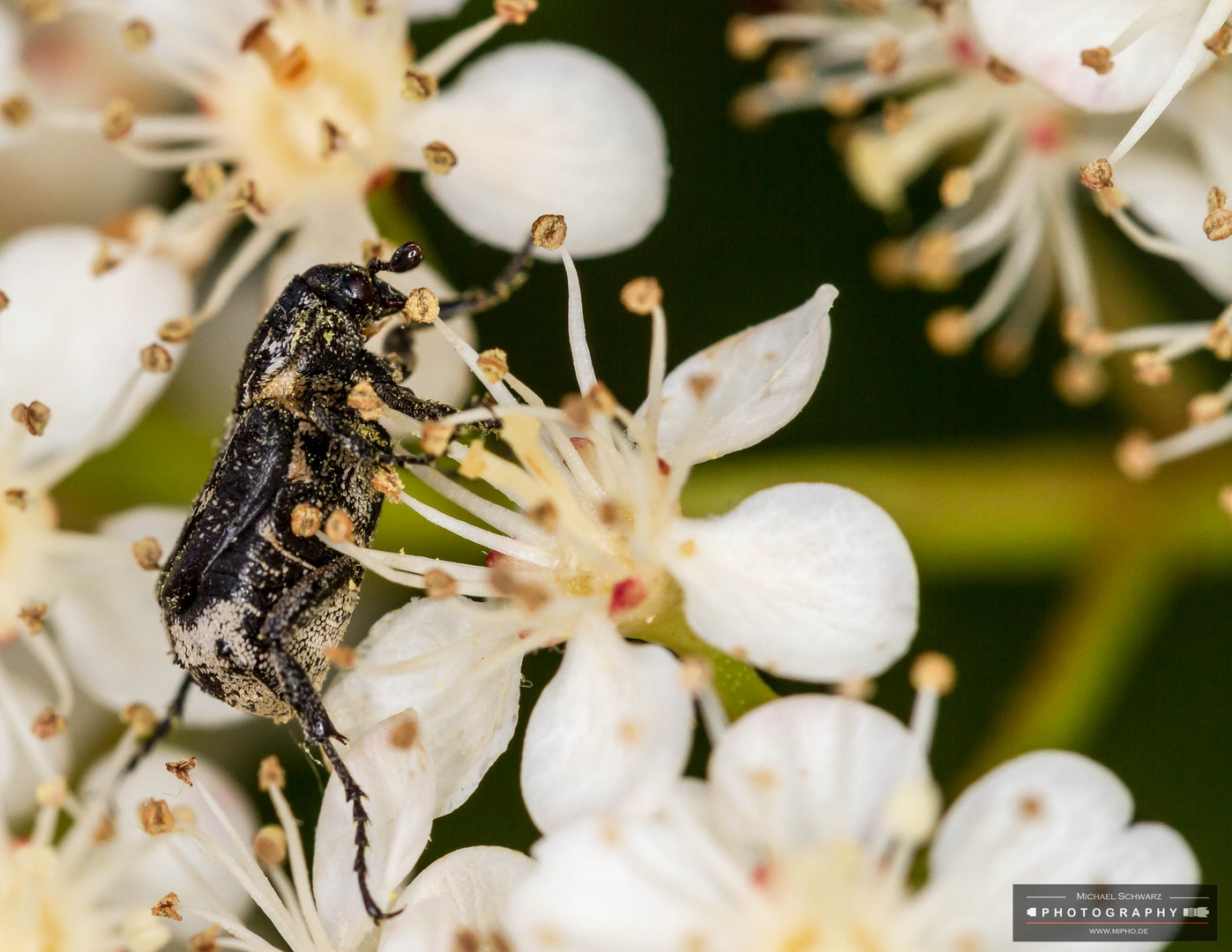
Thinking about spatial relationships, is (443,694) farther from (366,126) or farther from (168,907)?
(366,126)

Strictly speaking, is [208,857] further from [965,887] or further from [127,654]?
[965,887]

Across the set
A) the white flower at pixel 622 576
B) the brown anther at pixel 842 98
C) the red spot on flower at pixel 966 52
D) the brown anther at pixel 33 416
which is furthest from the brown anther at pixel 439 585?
the red spot on flower at pixel 966 52

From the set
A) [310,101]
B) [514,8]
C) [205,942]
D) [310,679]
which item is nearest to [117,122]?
[310,101]

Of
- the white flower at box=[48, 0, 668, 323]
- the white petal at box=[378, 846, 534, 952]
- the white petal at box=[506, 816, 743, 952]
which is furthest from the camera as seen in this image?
the white flower at box=[48, 0, 668, 323]

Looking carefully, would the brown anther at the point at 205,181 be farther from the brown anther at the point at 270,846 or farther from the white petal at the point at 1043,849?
the white petal at the point at 1043,849

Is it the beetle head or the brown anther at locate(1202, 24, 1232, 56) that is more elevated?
the brown anther at locate(1202, 24, 1232, 56)

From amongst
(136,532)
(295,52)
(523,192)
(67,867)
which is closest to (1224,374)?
(523,192)

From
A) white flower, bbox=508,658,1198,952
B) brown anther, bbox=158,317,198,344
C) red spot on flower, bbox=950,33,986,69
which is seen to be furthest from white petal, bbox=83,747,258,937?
red spot on flower, bbox=950,33,986,69

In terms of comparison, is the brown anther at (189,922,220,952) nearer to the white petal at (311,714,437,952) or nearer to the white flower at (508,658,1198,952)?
the white petal at (311,714,437,952)
